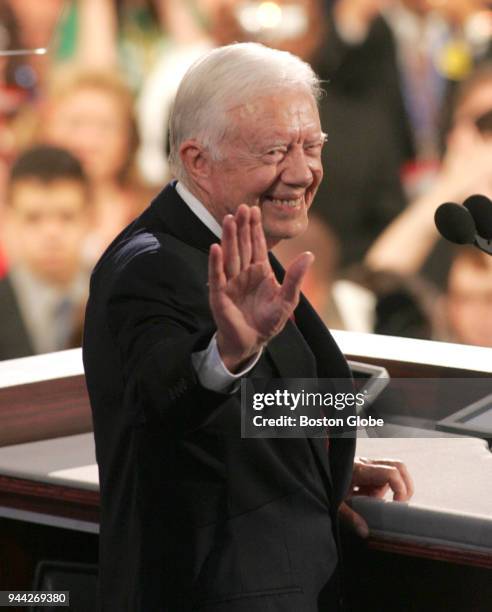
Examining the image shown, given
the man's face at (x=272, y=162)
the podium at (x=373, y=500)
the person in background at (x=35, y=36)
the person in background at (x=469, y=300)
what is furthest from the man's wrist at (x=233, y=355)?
the person in background at (x=35, y=36)

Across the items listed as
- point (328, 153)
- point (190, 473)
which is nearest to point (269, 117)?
point (190, 473)

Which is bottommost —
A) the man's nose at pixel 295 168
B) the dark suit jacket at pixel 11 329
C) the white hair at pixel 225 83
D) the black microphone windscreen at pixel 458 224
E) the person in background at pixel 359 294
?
the black microphone windscreen at pixel 458 224

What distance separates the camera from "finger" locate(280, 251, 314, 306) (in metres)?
1.27

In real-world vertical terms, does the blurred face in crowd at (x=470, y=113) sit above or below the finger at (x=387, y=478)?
above

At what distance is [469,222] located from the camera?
1.51 meters

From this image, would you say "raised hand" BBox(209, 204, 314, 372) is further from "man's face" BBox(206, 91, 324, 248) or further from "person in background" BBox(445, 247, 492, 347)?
"person in background" BBox(445, 247, 492, 347)

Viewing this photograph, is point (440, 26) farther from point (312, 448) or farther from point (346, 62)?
point (312, 448)

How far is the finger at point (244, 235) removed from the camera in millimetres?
1282

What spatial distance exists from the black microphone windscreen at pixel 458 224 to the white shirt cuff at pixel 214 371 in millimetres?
331

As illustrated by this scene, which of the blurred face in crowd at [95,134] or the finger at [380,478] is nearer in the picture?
the finger at [380,478]

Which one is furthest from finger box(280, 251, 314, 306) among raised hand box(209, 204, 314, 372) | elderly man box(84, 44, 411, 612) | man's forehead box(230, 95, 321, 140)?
man's forehead box(230, 95, 321, 140)

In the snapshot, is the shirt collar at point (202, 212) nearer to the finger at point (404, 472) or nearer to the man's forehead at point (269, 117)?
the man's forehead at point (269, 117)

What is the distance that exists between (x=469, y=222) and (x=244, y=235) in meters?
0.34

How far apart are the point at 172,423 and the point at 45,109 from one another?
2.99 metres
